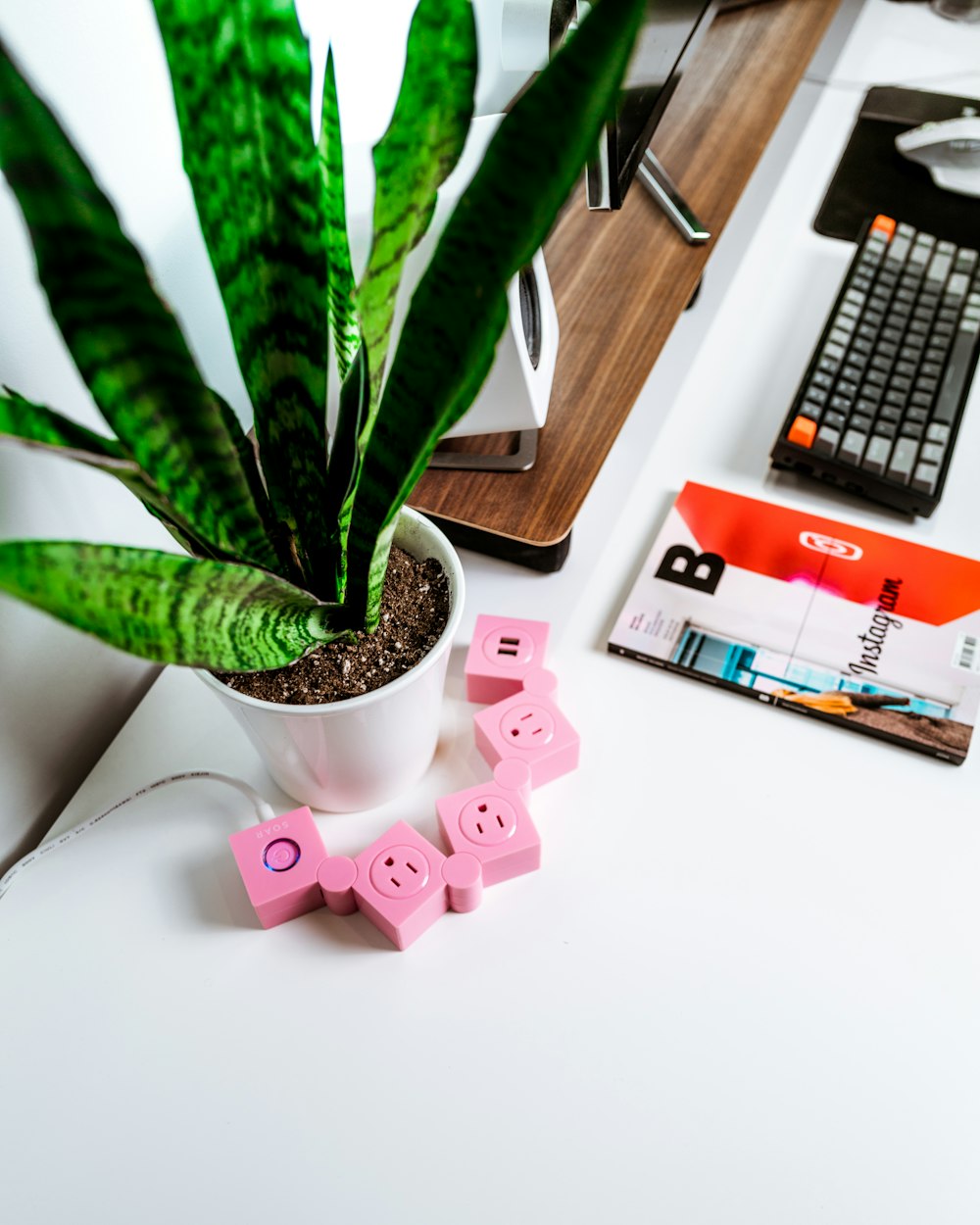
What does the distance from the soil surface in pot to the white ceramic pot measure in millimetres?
11

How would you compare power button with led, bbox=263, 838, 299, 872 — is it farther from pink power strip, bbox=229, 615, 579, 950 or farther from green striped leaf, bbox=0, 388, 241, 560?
green striped leaf, bbox=0, 388, 241, 560

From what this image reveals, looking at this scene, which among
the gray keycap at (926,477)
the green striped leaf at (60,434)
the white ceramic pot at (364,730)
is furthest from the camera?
the gray keycap at (926,477)

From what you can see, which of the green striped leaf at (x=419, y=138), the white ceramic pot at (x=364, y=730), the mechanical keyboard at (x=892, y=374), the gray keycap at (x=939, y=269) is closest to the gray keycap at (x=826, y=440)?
the mechanical keyboard at (x=892, y=374)

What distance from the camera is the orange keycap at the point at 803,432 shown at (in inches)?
28.3

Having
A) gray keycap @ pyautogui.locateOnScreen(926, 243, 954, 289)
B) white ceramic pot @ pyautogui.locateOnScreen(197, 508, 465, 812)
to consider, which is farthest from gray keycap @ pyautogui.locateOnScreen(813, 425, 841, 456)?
white ceramic pot @ pyautogui.locateOnScreen(197, 508, 465, 812)

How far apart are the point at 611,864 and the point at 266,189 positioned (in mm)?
393

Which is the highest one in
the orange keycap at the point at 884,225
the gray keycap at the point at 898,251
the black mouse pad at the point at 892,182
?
the black mouse pad at the point at 892,182

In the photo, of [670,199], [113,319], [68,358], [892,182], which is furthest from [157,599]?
[892,182]

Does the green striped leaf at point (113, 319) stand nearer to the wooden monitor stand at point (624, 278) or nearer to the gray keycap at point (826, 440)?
the wooden monitor stand at point (624, 278)

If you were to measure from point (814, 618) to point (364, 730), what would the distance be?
1.11 feet

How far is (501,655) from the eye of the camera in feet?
1.99

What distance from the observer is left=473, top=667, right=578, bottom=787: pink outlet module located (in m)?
0.56

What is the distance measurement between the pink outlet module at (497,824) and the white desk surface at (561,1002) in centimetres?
2

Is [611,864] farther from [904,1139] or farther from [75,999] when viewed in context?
[75,999]
